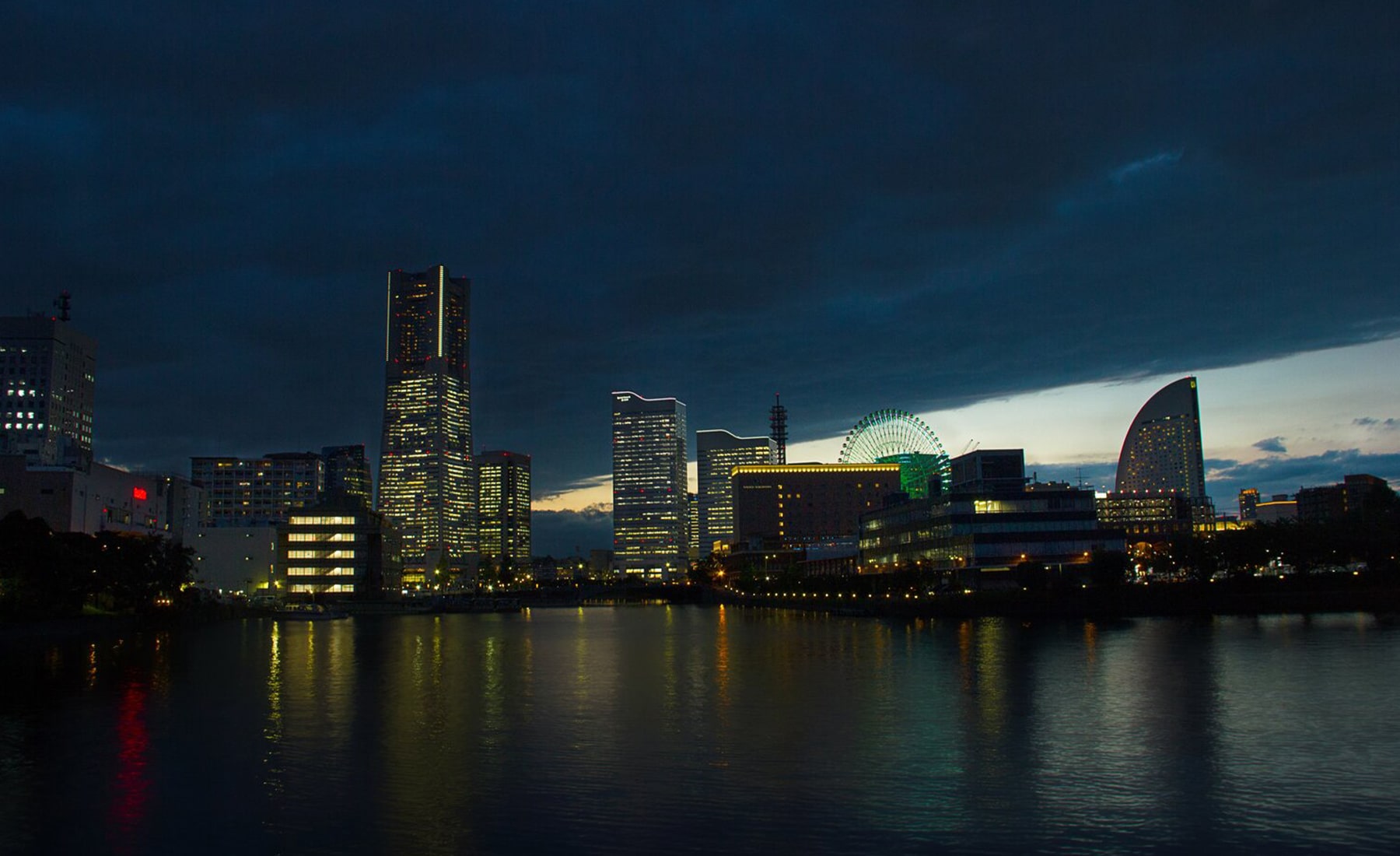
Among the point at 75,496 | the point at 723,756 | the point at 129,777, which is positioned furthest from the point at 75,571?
the point at 723,756

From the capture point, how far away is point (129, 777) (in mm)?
33656

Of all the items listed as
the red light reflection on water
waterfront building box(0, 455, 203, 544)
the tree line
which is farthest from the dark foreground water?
waterfront building box(0, 455, 203, 544)

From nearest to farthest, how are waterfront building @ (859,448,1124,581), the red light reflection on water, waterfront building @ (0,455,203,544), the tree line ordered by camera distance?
the red light reflection on water → the tree line → waterfront building @ (0,455,203,544) → waterfront building @ (859,448,1124,581)

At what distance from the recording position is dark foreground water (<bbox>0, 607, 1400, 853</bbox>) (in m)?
25.8

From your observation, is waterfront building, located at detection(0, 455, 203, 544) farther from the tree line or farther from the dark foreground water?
the dark foreground water

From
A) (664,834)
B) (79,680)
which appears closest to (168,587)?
(79,680)

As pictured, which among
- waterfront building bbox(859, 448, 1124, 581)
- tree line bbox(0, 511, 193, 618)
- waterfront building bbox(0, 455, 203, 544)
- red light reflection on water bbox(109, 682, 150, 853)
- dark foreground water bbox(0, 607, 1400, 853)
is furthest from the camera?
waterfront building bbox(859, 448, 1124, 581)

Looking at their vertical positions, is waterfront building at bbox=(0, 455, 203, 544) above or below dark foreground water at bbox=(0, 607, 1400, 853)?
above

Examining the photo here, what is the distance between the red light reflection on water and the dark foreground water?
0.15 metres

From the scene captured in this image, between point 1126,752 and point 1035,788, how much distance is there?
6.84 meters

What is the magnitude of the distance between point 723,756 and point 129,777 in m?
18.8

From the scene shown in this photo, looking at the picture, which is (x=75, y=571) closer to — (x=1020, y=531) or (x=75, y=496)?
(x=75, y=496)

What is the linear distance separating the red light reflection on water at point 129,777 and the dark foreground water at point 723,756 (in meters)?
0.15

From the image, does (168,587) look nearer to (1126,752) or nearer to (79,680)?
(79,680)
